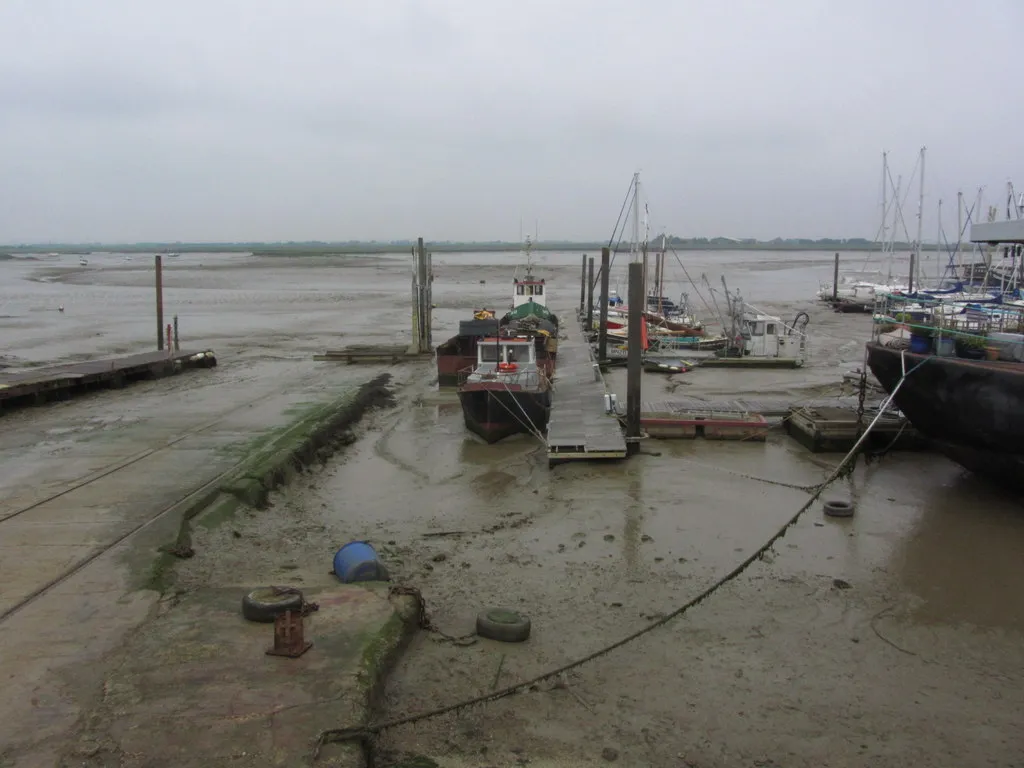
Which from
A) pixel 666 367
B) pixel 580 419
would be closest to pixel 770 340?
pixel 666 367

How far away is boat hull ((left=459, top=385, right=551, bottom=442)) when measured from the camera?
17906mm

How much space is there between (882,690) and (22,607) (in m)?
8.22

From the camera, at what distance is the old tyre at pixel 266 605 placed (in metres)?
7.48

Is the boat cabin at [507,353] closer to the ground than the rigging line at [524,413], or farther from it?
farther from it

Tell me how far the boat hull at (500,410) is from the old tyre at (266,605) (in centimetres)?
1032

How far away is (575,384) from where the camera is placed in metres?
22.3

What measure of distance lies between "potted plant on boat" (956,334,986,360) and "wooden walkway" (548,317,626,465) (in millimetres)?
6236

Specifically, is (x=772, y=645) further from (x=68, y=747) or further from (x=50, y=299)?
(x=50, y=299)

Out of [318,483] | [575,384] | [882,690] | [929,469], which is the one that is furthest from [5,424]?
[929,469]

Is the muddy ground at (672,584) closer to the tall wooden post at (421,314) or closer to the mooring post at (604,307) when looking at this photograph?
the mooring post at (604,307)

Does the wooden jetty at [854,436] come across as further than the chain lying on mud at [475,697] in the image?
Yes

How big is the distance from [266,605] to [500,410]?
1077 cm

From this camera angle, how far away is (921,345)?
15.3m

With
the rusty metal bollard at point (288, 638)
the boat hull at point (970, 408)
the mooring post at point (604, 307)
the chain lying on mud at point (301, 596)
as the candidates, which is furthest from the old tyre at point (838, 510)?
the mooring post at point (604, 307)
